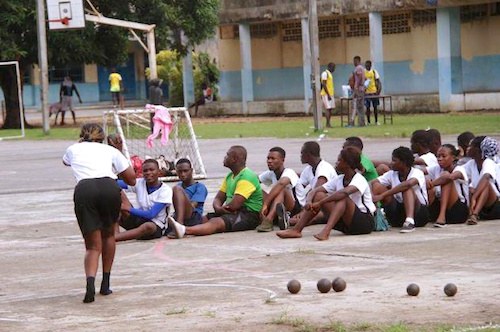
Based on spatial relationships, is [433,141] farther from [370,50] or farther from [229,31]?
[229,31]

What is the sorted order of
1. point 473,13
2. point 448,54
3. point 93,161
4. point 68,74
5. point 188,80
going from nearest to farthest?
1. point 93,161
2. point 448,54
3. point 473,13
4. point 188,80
5. point 68,74

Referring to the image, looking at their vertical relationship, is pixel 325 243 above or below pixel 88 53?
below

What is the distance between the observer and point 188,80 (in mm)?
44438

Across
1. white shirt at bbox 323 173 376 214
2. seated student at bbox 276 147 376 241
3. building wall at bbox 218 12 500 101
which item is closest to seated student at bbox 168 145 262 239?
seated student at bbox 276 147 376 241

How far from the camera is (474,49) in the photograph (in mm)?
37875

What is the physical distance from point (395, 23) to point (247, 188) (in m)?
27.7

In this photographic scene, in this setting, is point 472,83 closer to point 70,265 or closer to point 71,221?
Result: point 71,221

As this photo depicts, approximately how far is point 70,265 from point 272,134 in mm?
19060

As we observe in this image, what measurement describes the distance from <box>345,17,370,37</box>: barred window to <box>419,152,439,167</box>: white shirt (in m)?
27.6

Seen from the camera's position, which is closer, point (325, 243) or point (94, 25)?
point (325, 243)

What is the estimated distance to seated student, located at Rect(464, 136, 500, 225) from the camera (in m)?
12.5

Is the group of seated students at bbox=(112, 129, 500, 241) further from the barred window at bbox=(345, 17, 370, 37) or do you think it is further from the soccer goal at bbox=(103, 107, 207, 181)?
the barred window at bbox=(345, 17, 370, 37)

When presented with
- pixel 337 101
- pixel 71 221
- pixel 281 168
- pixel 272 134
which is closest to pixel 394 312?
pixel 281 168

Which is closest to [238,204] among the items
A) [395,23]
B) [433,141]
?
[433,141]
